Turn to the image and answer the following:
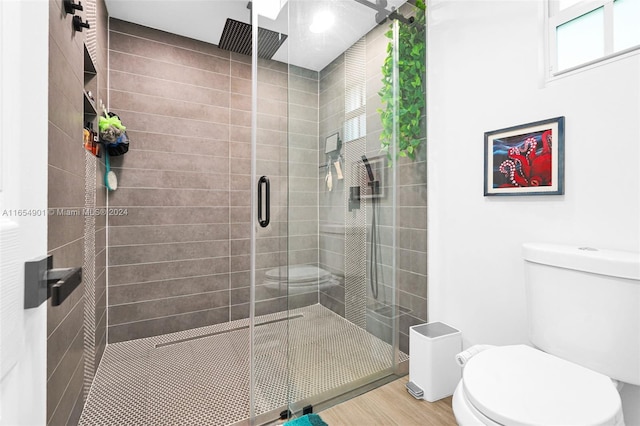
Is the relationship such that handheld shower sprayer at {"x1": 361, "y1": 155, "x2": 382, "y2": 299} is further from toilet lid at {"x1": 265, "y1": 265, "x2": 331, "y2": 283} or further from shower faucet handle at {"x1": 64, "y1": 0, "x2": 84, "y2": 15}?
shower faucet handle at {"x1": 64, "y1": 0, "x2": 84, "y2": 15}

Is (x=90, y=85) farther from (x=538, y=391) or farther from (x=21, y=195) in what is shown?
(x=538, y=391)

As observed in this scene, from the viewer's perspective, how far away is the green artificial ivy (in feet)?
5.98

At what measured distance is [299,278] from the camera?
63.4 inches

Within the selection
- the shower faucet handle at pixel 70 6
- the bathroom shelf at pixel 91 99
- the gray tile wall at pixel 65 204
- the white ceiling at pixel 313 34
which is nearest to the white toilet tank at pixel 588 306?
the white ceiling at pixel 313 34

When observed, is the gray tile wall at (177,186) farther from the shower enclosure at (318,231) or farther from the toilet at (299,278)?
the toilet at (299,278)

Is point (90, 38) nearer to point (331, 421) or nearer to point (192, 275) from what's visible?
point (192, 275)

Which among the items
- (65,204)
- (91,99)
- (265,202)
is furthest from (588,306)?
(91,99)

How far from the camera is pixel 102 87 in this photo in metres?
2.20

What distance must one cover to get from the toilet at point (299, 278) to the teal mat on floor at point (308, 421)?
590 millimetres

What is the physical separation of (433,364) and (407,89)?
1620 mm

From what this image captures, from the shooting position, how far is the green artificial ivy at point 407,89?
182cm

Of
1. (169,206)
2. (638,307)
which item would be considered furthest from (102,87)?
(638,307)

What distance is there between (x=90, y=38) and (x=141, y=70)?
2.44 feet

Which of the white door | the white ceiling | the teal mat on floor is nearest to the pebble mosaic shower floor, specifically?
the teal mat on floor
